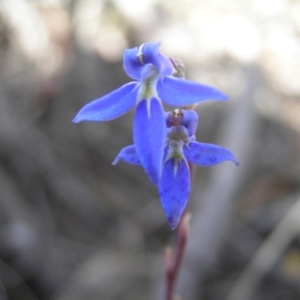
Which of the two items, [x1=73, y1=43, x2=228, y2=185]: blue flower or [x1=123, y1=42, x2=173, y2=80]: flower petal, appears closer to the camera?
[x1=73, y1=43, x2=228, y2=185]: blue flower

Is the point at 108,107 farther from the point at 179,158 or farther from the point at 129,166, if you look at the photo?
the point at 129,166

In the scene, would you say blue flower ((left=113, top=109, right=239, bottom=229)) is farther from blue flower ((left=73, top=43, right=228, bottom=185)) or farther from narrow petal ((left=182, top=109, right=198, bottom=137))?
blue flower ((left=73, top=43, right=228, bottom=185))

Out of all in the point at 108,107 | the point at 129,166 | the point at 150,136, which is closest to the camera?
the point at 150,136

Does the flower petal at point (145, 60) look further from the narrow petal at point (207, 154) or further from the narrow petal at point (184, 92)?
the narrow petal at point (207, 154)

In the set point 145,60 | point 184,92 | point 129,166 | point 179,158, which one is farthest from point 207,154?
point 129,166

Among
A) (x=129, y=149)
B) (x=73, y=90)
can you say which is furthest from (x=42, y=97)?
(x=129, y=149)

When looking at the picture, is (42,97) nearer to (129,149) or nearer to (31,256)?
(31,256)

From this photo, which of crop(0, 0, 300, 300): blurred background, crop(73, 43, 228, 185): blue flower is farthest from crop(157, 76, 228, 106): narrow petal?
crop(0, 0, 300, 300): blurred background
